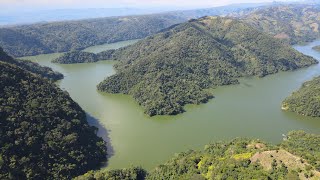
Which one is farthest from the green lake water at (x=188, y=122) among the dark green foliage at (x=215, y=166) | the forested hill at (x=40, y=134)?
the dark green foliage at (x=215, y=166)

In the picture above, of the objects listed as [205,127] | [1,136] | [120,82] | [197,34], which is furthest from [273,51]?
[1,136]

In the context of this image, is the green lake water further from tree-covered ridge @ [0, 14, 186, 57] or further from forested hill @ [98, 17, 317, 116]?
tree-covered ridge @ [0, 14, 186, 57]

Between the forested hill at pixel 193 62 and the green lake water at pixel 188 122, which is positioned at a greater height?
the forested hill at pixel 193 62

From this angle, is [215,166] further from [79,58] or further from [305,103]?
[79,58]

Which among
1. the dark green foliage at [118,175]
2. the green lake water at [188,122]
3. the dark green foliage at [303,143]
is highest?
the dark green foliage at [118,175]

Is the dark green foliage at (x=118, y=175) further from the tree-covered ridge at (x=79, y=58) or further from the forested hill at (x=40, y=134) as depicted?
the tree-covered ridge at (x=79, y=58)

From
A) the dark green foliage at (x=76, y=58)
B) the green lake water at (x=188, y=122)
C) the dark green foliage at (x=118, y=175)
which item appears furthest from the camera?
the dark green foliage at (x=76, y=58)

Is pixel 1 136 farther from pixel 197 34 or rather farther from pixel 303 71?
pixel 303 71
